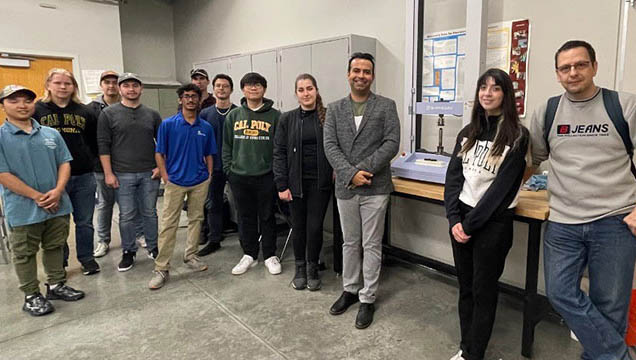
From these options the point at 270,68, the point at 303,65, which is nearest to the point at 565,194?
the point at 303,65

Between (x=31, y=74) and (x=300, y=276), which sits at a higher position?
(x=31, y=74)

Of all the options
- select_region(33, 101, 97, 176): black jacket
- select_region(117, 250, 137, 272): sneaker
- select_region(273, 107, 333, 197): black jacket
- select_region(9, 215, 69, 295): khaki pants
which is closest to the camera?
select_region(9, 215, 69, 295): khaki pants

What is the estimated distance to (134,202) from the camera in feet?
10.7

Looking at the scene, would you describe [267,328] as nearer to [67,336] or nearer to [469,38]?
[67,336]

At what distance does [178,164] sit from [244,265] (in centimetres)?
95

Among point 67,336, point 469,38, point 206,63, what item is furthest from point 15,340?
point 206,63

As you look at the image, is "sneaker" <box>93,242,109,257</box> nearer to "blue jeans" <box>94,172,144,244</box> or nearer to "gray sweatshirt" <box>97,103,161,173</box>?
"blue jeans" <box>94,172,144,244</box>

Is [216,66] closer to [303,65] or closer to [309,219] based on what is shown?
[303,65]

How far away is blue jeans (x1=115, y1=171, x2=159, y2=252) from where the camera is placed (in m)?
3.18

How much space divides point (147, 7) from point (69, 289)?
525cm

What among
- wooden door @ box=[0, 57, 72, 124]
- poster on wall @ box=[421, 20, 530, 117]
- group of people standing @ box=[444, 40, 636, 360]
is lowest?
group of people standing @ box=[444, 40, 636, 360]

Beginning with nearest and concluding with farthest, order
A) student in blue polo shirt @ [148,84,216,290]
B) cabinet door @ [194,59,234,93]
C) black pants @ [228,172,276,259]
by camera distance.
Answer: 1. student in blue polo shirt @ [148,84,216,290]
2. black pants @ [228,172,276,259]
3. cabinet door @ [194,59,234,93]

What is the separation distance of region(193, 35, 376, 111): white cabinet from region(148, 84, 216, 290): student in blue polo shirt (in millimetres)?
1126

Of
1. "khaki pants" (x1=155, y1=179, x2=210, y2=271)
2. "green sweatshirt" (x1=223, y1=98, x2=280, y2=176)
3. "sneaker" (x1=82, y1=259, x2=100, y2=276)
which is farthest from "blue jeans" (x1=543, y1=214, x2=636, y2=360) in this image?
"sneaker" (x1=82, y1=259, x2=100, y2=276)
